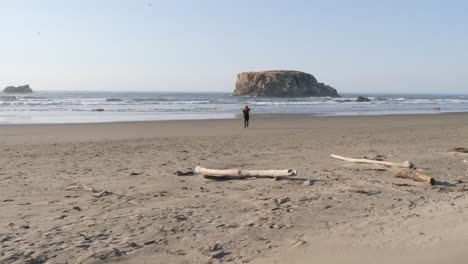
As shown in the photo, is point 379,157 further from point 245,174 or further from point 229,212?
point 229,212

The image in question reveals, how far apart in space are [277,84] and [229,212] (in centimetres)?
8737

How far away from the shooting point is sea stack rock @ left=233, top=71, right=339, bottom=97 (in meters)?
91.6

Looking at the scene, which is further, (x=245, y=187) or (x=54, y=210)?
(x=245, y=187)

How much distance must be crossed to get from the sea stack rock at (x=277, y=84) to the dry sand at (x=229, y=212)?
267ft

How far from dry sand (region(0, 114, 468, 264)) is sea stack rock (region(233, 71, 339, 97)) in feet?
267

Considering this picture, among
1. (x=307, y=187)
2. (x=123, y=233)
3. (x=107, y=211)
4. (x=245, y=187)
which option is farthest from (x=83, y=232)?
(x=307, y=187)

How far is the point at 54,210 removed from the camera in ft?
18.8

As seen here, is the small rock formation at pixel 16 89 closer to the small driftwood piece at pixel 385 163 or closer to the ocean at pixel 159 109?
the ocean at pixel 159 109

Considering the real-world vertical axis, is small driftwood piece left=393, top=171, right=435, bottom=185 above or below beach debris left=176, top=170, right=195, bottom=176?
above

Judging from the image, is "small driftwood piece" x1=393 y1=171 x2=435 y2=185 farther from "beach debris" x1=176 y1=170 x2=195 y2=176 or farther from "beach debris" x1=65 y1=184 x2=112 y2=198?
"beach debris" x1=65 y1=184 x2=112 y2=198

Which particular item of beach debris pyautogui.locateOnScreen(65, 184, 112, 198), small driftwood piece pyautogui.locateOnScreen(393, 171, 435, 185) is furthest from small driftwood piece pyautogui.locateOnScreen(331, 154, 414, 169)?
beach debris pyautogui.locateOnScreen(65, 184, 112, 198)

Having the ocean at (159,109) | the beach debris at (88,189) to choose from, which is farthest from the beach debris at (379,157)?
the ocean at (159,109)

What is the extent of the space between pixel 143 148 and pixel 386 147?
282 inches

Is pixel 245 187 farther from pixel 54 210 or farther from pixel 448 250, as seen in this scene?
pixel 448 250
